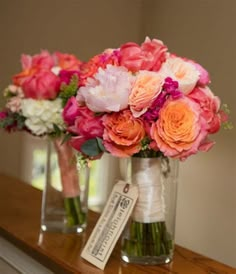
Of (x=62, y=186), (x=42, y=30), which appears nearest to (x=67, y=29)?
(x=42, y=30)

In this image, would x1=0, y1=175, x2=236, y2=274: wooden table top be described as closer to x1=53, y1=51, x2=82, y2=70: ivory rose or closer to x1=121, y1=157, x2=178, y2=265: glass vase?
x1=121, y1=157, x2=178, y2=265: glass vase

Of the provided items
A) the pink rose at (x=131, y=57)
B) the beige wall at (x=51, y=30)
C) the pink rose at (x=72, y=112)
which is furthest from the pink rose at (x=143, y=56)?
the beige wall at (x=51, y=30)

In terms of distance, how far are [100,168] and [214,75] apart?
0.65 meters

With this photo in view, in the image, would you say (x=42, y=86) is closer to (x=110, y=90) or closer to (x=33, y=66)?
(x=33, y=66)

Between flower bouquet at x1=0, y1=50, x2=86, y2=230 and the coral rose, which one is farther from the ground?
the coral rose

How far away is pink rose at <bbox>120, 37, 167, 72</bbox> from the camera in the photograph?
3.00ft

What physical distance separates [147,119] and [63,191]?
0.45m

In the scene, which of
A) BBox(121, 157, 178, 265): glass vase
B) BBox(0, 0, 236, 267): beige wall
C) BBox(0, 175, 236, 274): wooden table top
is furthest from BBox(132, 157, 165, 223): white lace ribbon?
BBox(0, 0, 236, 267): beige wall

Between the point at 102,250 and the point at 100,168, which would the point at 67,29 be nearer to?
the point at 100,168

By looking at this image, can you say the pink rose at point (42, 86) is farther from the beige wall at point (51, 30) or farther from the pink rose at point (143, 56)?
the beige wall at point (51, 30)

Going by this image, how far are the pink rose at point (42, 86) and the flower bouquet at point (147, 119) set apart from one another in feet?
0.76

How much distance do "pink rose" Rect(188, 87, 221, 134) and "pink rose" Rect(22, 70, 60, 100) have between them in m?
0.43

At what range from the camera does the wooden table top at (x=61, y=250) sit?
958mm

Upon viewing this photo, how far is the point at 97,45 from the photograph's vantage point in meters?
2.17
